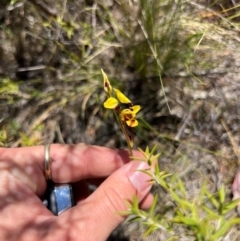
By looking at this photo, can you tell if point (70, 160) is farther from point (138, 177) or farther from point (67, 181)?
point (138, 177)

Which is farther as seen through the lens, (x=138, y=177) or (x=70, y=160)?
(x=70, y=160)

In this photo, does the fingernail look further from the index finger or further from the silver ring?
the silver ring

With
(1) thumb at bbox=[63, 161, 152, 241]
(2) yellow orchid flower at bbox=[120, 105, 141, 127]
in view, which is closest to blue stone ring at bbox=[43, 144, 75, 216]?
(1) thumb at bbox=[63, 161, 152, 241]

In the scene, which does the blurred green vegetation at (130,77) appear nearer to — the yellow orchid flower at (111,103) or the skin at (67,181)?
the skin at (67,181)

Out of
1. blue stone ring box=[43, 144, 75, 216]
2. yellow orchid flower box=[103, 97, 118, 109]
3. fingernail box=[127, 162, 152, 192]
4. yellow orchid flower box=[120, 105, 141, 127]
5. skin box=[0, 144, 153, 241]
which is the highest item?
yellow orchid flower box=[103, 97, 118, 109]

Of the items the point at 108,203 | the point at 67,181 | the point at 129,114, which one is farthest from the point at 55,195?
the point at 129,114

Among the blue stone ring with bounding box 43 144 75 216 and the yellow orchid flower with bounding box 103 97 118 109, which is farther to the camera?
the blue stone ring with bounding box 43 144 75 216

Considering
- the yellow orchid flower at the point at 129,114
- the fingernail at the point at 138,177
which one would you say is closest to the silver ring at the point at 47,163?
the fingernail at the point at 138,177

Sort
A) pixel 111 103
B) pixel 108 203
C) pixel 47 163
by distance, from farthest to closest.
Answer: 1. pixel 47 163
2. pixel 108 203
3. pixel 111 103
